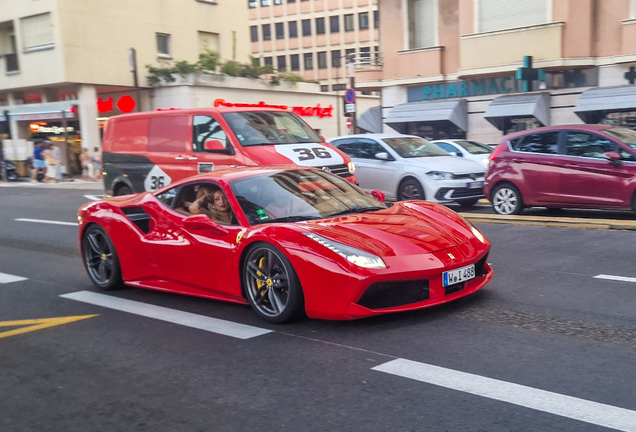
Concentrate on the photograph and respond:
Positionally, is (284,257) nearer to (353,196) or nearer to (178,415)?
(353,196)

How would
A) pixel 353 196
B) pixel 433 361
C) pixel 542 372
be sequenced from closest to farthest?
pixel 542 372 → pixel 433 361 → pixel 353 196

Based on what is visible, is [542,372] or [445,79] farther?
[445,79]

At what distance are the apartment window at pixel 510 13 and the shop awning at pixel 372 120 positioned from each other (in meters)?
6.57

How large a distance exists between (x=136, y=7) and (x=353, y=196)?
3246 cm

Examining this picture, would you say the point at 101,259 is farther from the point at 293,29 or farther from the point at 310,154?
the point at 293,29

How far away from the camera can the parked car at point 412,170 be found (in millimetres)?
13344

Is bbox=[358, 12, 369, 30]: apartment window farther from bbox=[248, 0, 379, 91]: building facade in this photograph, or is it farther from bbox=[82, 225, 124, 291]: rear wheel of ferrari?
bbox=[82, 225, 124, 291]: rear wheel of ferrari

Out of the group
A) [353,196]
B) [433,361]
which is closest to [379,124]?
[353,196]

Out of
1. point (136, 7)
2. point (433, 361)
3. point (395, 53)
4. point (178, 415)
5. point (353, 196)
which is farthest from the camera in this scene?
point (136, 7)

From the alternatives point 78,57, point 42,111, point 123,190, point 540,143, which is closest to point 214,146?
point 123,190

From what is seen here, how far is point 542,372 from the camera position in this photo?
4.12 meters

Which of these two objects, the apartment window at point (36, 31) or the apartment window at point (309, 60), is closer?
the apartment window at point (36, 31)

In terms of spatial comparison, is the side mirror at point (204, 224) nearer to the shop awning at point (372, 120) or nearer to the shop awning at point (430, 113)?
the shop awning at point (430, 113)

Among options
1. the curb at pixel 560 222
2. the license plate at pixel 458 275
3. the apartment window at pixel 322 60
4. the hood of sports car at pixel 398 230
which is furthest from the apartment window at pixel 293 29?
the license plate at pixel 458 275
